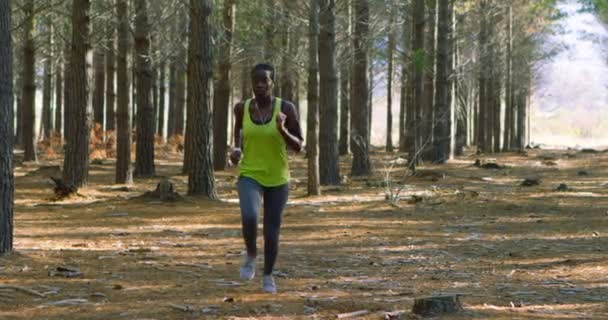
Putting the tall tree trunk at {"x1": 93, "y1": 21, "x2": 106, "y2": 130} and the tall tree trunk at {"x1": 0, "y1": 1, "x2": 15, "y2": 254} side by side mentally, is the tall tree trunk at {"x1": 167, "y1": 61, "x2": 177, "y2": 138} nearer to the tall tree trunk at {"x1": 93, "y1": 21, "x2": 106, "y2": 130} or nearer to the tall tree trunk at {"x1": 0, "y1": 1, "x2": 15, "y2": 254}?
the tall tree trunk at {"x1": 93, "y1": 21, "x2": 106, "y2": 130}

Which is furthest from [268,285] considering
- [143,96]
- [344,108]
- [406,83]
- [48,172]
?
[406,83]

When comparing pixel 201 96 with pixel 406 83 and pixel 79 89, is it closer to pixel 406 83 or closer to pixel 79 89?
pixel 79 89

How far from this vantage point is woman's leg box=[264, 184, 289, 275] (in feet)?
21.2

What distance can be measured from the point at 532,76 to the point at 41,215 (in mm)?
37447

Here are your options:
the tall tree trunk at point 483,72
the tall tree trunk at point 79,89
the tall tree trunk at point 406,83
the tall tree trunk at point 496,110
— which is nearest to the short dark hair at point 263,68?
the tall tree trunk at point 79,89

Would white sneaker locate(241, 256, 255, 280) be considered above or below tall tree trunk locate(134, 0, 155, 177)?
below

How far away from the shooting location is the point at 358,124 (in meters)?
21.5

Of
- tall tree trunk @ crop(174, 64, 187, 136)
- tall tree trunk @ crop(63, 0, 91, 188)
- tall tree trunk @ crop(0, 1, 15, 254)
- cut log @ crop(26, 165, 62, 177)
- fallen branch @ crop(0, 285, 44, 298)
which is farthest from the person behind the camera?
tall tree trunk @ crop(174, 64, 187, 136)

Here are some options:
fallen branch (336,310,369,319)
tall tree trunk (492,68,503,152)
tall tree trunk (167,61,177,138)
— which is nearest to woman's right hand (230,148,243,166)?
fallen branch (336,310,369,319)

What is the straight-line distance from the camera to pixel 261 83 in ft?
21.0

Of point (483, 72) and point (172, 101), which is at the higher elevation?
point (483, 72)

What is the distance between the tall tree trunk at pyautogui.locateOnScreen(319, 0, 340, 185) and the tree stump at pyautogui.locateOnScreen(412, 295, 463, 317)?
11.5 meters

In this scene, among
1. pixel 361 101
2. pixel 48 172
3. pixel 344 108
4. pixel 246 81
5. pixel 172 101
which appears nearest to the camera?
pixel 48 172

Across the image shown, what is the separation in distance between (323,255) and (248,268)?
7.96 ft
